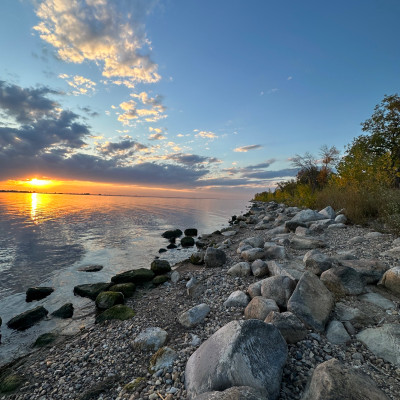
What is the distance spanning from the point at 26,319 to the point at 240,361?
673 centimetres

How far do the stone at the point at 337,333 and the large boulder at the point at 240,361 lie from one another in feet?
3.44

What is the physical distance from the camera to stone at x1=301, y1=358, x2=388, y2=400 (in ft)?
6.51

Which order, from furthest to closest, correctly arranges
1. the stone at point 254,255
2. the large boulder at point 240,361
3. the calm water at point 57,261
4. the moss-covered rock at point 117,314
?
the stone at point 254,255, the calm water at point 57,261, the moss-covered rock at point 117,314, the large boulder at point 240,361

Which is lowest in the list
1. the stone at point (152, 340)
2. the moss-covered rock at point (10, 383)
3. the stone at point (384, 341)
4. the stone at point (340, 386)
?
the moss-covered rock at point (10, 383)

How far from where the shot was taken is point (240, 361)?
2434mm

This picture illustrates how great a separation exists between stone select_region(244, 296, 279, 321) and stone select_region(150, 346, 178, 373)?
4.93 ft

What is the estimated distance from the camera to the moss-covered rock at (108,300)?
645 cm

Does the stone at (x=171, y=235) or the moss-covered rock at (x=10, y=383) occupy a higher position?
the moss-covered rock at (x=10, y=383)

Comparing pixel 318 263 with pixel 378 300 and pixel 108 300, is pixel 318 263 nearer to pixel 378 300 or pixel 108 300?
pixel 378 300

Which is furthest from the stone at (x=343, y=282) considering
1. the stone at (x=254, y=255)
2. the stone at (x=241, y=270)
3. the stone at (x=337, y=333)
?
the stone at (x=254, y=255)

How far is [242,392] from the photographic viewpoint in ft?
6.52

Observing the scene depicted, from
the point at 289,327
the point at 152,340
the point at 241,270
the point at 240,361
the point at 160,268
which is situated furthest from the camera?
the point at 160,268

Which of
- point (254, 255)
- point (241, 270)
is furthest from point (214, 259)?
point (241, 270)

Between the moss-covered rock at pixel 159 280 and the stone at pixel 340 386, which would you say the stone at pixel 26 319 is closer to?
the moss-covered rock at pixel 159 280
